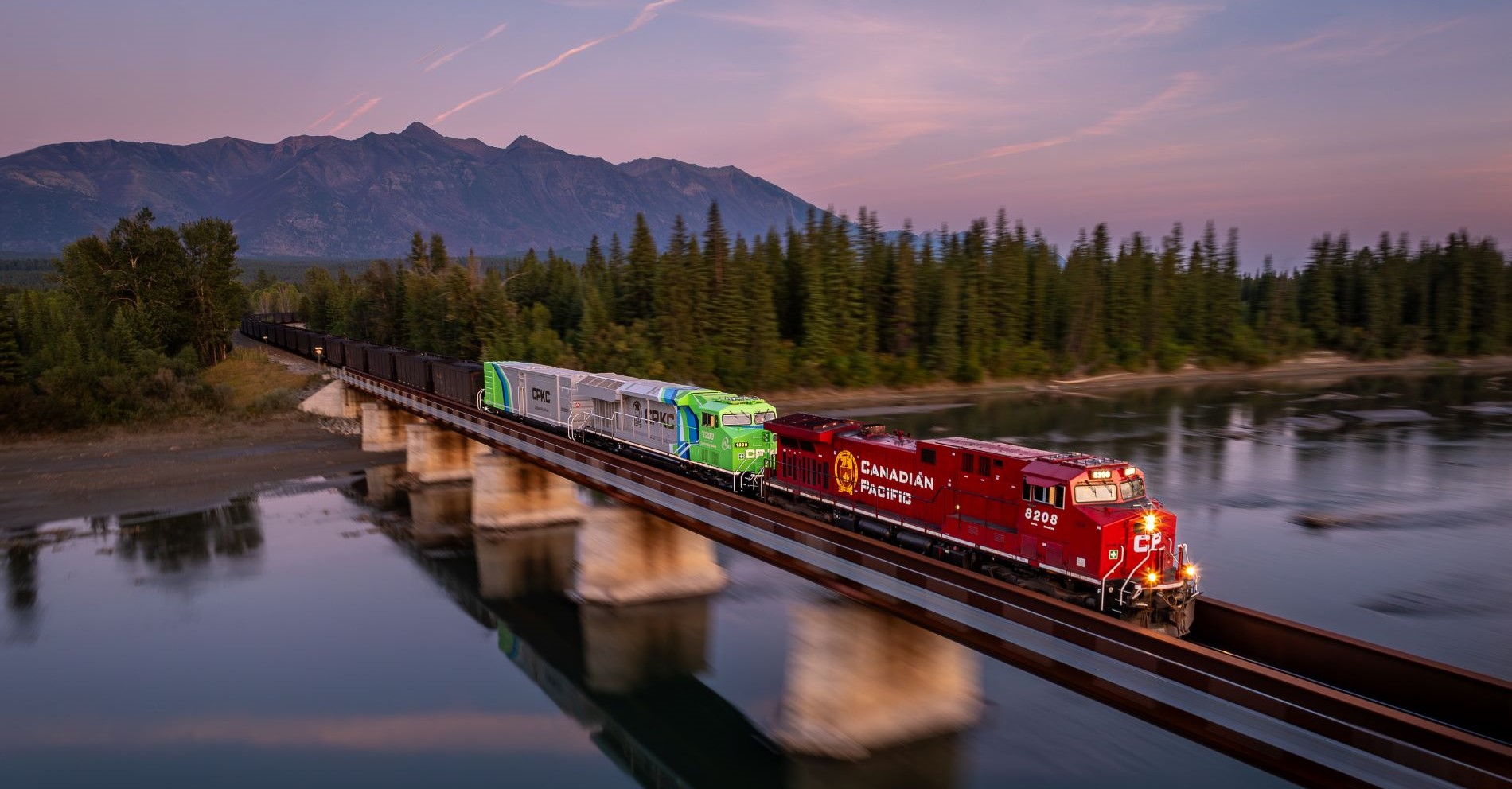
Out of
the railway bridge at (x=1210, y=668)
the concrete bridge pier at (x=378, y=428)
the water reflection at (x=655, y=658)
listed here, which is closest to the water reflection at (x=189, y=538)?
the water reflection at (x=655, y=658)

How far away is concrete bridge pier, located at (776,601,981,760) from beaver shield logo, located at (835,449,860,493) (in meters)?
7.28

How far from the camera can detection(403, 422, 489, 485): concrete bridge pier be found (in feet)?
189

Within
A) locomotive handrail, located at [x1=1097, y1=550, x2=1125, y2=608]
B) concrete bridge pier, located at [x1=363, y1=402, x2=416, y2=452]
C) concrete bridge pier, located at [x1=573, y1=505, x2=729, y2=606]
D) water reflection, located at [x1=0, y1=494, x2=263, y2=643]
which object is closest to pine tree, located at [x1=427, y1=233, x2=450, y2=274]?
concrete bridge pier, located at [x1=363, y1=402, x2=416, y2=452]

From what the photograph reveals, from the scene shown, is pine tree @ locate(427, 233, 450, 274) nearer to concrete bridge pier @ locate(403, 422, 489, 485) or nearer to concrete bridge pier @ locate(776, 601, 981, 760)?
concrete bridge pier @ locate(403, 422, 489, 485)

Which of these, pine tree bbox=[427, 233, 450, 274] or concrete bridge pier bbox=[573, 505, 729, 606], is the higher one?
pine tree bbox=[427, 233, 450, 274]

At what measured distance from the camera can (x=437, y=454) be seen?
57656 mm

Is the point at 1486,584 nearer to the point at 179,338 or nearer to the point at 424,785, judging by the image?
the point at 424,785

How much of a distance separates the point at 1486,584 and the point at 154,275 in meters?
115

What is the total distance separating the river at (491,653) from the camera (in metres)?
24.0

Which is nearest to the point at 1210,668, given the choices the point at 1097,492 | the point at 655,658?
the point at 1097,492

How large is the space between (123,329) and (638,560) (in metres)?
75.9

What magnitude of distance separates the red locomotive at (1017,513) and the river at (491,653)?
3.79 metres

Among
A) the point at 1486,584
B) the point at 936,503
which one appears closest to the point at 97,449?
the point at 936,503

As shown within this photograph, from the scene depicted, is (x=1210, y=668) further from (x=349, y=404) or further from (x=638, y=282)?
(x=638, y=282)
